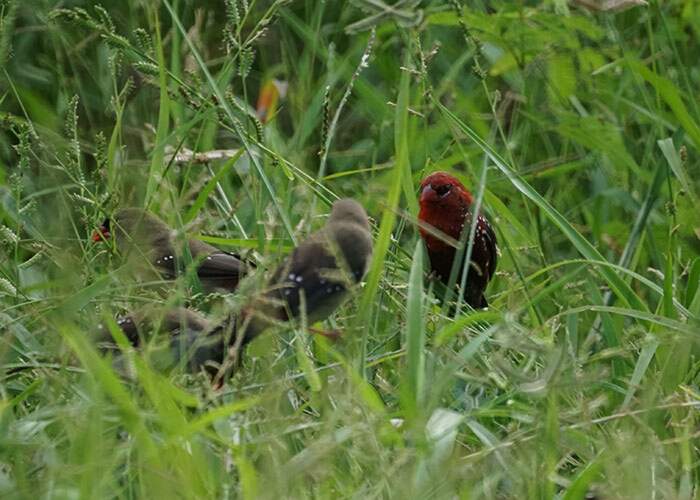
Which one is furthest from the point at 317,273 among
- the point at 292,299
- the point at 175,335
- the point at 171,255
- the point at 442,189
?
the point at 442,189

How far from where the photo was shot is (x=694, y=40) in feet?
21.1

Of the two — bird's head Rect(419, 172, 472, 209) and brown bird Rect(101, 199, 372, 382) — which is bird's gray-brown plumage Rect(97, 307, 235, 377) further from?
bird's head Rect(419, 172, 472, 209)

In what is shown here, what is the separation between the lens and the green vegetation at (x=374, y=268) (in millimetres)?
3244

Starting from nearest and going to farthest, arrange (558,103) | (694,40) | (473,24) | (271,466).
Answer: (271,466), (473,24), (558,103), (694,40)

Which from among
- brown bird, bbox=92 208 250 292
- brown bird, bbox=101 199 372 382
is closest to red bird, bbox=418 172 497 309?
brown bird, bbox=92 208 250 292

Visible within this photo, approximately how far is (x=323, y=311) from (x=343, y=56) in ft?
9.46

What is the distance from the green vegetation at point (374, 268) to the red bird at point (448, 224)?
6.5 inches

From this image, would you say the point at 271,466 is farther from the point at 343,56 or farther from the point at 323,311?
the point at 343,56

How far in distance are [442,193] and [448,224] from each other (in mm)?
157

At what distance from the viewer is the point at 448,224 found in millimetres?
5750

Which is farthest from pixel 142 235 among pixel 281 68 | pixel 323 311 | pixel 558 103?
pixel 281 68

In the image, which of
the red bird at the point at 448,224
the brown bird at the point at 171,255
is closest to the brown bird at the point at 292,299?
the brown bird at the point at 171,255

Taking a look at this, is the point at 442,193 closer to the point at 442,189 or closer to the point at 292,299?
the point at 442,189

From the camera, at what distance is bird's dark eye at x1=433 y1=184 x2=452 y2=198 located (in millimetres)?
5625
